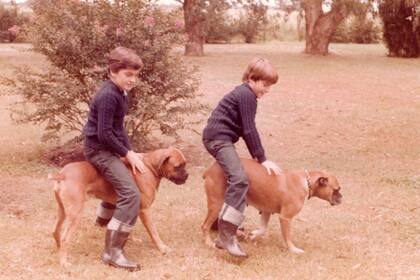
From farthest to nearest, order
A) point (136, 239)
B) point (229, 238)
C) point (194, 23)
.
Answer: point (194, 23), point (136, 239), point (229, 238)

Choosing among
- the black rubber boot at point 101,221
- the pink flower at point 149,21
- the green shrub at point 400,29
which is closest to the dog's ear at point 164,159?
the black rubber boot at point 101,221

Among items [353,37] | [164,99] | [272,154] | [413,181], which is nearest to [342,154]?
[272,154]

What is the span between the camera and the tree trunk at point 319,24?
94.4 feet

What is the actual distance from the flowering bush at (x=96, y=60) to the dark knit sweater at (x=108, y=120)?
143 inches

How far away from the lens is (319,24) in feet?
95.1

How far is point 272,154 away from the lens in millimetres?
10867

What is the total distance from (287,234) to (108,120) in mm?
1994

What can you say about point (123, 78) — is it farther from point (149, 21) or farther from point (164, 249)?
point (149, 21)

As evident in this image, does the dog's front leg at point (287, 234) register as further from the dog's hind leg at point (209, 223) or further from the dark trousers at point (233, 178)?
the dog's hind leg at point (209, 223)

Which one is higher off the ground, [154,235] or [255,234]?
[154,235]

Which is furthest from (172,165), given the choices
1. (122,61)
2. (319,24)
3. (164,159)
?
(319,24)

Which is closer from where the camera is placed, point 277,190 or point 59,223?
point 59,223

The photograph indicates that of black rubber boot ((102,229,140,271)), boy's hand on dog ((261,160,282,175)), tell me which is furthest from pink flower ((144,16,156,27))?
black rubber boot ((102,229,140,271))

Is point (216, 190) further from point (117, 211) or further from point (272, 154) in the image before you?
point (272, 154)
